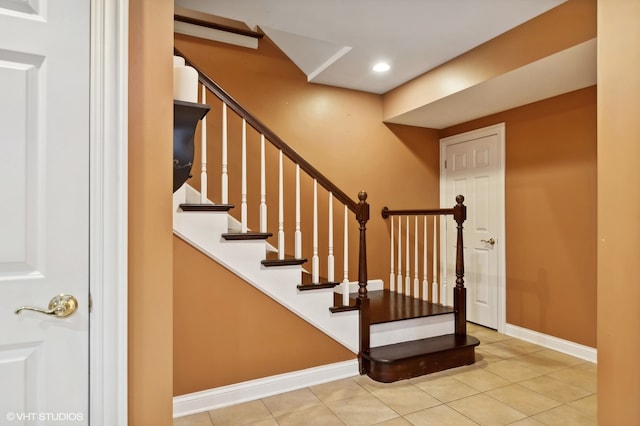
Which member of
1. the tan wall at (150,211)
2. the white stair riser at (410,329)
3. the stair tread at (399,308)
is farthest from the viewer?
the stair tread at (399,308)

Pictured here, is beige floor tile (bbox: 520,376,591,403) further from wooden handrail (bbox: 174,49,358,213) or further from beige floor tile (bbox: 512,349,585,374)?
wooden handrail (bbox: 174,49,358,213)

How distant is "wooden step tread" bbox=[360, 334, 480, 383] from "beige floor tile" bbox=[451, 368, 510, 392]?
11cm

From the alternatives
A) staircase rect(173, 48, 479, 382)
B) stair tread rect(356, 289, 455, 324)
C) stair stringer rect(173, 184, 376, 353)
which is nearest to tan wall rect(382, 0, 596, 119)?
staircase rect(173, 48, 479, 382)

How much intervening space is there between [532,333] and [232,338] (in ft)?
9.42

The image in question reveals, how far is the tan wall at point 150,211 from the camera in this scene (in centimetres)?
121

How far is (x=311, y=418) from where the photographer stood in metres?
2.10

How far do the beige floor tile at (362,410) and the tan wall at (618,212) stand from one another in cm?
112

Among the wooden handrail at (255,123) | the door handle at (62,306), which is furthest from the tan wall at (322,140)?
the door handle at (62,306)

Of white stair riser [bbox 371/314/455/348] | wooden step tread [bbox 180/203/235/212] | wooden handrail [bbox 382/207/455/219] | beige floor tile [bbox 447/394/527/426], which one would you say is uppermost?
wooden step tread [bbox 180/203/235/212]

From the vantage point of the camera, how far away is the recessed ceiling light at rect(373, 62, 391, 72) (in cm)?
318

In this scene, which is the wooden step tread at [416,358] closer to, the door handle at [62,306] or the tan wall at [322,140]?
the tan wall at [322,140]

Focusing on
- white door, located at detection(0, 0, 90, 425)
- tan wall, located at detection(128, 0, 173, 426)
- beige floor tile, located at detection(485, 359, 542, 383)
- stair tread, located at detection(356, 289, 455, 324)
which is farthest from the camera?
stair tread, located at detection(356, 289, 455, 324)

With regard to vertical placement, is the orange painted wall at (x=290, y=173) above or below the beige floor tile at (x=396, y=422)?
above

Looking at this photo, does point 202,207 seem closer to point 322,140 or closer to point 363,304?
point 363,304
